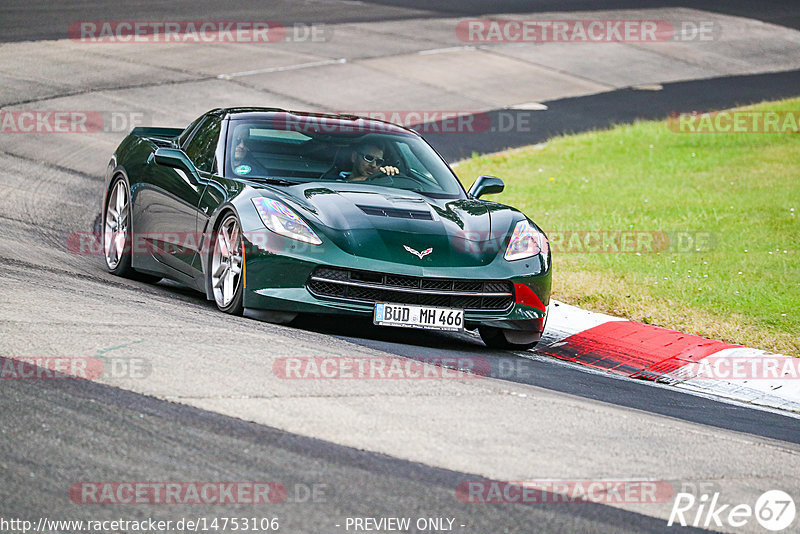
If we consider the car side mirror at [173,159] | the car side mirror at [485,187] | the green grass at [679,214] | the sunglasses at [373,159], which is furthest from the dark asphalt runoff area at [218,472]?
the green grass at [679,214]

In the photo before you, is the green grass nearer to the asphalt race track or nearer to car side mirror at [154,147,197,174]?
the asphalt race track

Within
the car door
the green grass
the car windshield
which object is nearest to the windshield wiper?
the car windshield

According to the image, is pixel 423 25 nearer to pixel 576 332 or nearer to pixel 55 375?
pixel 576 332

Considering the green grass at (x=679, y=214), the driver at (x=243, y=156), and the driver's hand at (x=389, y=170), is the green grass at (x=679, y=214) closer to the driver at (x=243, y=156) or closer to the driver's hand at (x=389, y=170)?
the driver's hand at (x=389, y=170)

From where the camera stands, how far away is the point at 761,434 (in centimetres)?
631

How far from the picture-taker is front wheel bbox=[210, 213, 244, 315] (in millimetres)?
7469

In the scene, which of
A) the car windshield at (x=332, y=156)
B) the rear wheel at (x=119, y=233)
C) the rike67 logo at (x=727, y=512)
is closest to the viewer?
the rike67 logo at (x=727, y=512)

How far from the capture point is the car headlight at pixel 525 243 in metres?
7.76

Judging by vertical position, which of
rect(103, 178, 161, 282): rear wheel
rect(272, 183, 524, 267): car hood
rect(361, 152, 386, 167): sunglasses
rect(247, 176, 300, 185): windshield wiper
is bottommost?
rect(103, 178, 161, 282): rear wheel

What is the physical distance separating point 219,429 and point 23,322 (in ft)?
5.82

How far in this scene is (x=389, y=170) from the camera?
8.72 metres

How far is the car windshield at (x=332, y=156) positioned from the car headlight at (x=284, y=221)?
0.62 m

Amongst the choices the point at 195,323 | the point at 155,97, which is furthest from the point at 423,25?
the point at 195,323

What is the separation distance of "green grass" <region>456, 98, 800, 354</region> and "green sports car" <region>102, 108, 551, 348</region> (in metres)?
1.75
